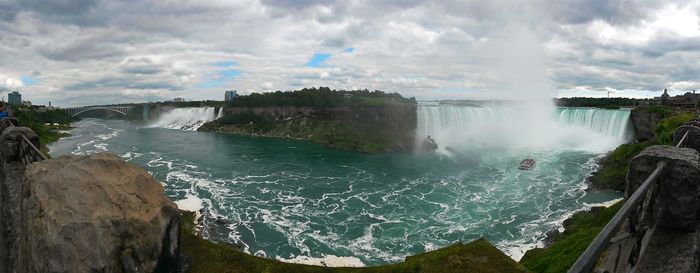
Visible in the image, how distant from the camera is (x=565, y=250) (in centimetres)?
1459

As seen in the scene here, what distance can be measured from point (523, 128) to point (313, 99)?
40.0 meters

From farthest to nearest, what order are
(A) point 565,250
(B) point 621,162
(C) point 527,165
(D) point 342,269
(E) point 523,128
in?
(E) point 523,128 → (C) point 527,165 → (B) point 621,162 → (A) point 565,250 → (D) point 342,269

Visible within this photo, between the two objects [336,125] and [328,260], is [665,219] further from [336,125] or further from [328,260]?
[336,125]

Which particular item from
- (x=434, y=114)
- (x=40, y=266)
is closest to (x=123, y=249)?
(x=40, y=266)

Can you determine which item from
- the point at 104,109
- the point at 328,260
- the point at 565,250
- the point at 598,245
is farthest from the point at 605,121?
the point at 104,109

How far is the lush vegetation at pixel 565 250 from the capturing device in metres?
→ 13.3

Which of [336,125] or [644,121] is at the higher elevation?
[644,121]

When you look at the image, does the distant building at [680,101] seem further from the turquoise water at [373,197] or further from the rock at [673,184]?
the rock at [673,184]

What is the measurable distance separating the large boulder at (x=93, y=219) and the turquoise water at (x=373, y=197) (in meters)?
12.9

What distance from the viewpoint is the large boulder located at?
5.29m

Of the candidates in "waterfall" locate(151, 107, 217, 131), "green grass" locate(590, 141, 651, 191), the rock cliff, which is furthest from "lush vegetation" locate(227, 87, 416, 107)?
"green grass" locate(590, 141, 651, 191)

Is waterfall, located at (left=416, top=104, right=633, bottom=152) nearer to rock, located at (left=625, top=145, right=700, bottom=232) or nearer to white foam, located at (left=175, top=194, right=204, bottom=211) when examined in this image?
white foam, located at (left=175, top=194, right=204, bottom=211)

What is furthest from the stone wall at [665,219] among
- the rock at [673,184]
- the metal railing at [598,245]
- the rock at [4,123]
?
the rock at [4,123]

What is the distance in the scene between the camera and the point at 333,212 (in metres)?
25.7
